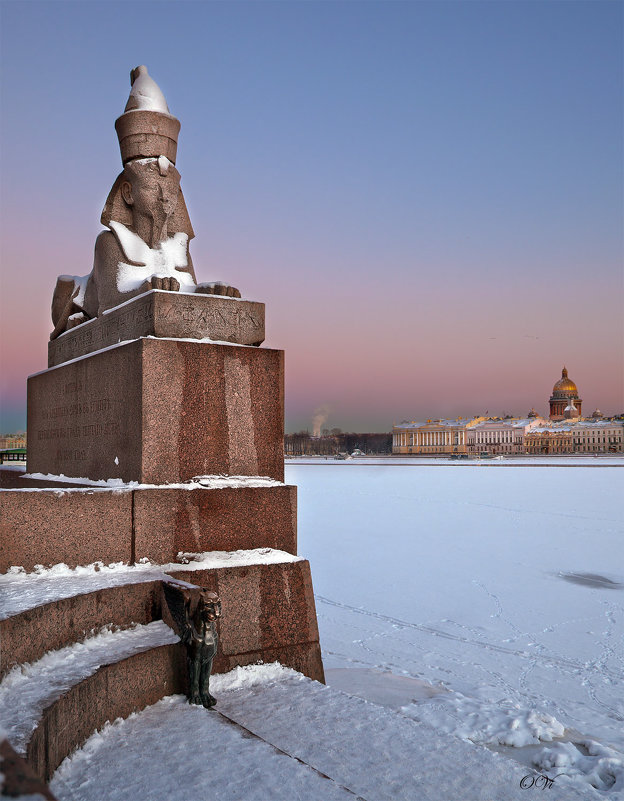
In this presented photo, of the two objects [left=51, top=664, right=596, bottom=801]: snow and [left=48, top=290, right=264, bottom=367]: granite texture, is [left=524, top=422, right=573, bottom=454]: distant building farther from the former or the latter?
[left=51, top=664, right=596, bottom=801]: snow

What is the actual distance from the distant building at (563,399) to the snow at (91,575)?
121327 millimetres

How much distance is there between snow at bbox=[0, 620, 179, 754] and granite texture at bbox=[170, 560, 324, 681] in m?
0.39

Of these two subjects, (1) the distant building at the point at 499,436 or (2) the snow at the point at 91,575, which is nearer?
(2) the snow at the point at 91,575

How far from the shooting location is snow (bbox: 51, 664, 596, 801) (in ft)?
6.81

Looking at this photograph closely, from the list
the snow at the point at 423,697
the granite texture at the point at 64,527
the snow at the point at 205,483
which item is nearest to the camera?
the snow at the point at 423,697

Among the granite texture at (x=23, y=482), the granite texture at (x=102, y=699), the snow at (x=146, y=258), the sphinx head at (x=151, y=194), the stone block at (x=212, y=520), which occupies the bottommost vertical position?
the granite texture at (x=102, y=699)

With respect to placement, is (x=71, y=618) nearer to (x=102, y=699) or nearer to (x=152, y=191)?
(x=102, y=699)

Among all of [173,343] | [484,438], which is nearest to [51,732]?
[173,343]

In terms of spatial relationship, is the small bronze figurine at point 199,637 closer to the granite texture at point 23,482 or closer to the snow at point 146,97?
the granite texture at point 23,482

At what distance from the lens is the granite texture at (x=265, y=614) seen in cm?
338

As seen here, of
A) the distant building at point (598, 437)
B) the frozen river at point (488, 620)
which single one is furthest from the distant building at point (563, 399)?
the frozen river at point (488, 620)

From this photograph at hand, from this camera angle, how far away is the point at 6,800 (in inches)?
26.7

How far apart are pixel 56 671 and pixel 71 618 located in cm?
37

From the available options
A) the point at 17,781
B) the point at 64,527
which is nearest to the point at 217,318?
the point at 64,527
